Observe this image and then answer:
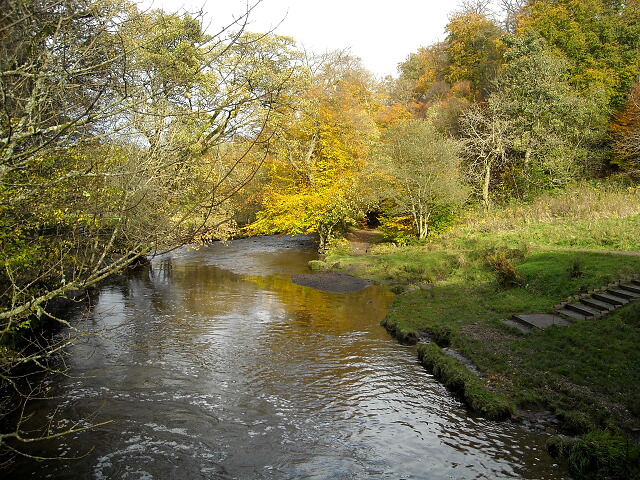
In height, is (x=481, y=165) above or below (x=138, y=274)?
above

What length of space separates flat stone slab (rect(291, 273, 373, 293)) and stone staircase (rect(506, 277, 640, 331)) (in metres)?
9.36

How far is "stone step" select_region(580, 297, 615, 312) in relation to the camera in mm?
12092

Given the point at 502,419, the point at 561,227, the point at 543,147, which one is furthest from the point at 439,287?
the point at 543,147

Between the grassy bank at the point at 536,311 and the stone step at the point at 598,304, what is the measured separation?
48cm

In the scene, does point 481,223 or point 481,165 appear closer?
point 481,223

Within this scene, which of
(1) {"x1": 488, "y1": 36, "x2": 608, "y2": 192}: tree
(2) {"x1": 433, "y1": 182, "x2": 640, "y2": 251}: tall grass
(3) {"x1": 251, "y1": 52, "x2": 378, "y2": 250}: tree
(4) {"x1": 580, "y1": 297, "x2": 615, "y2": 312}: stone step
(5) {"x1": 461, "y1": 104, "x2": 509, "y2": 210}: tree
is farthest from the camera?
(5) {"x1": 461, "y1": 104, "x2": 509, "y2": 210}: tree

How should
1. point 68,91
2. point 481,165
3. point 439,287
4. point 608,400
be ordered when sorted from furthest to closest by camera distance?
point 481,165 → point 439,287 → point 608,400 → point 68,91

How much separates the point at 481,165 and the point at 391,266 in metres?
13.3

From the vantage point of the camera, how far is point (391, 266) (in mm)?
24594

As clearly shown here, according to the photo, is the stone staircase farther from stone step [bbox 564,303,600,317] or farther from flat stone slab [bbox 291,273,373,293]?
flat stone slab [bbox 291,273,373,293]

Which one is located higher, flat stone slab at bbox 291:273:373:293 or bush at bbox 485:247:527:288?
bush at bbox 485:247:527:288

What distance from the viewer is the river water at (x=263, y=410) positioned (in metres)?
7.65

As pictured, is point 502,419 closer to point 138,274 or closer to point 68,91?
point 68,91

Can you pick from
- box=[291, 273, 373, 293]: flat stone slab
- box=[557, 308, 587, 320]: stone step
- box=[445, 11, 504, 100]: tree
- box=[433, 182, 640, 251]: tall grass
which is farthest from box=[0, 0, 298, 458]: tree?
box=[445, 11, 504, 100]: tree
